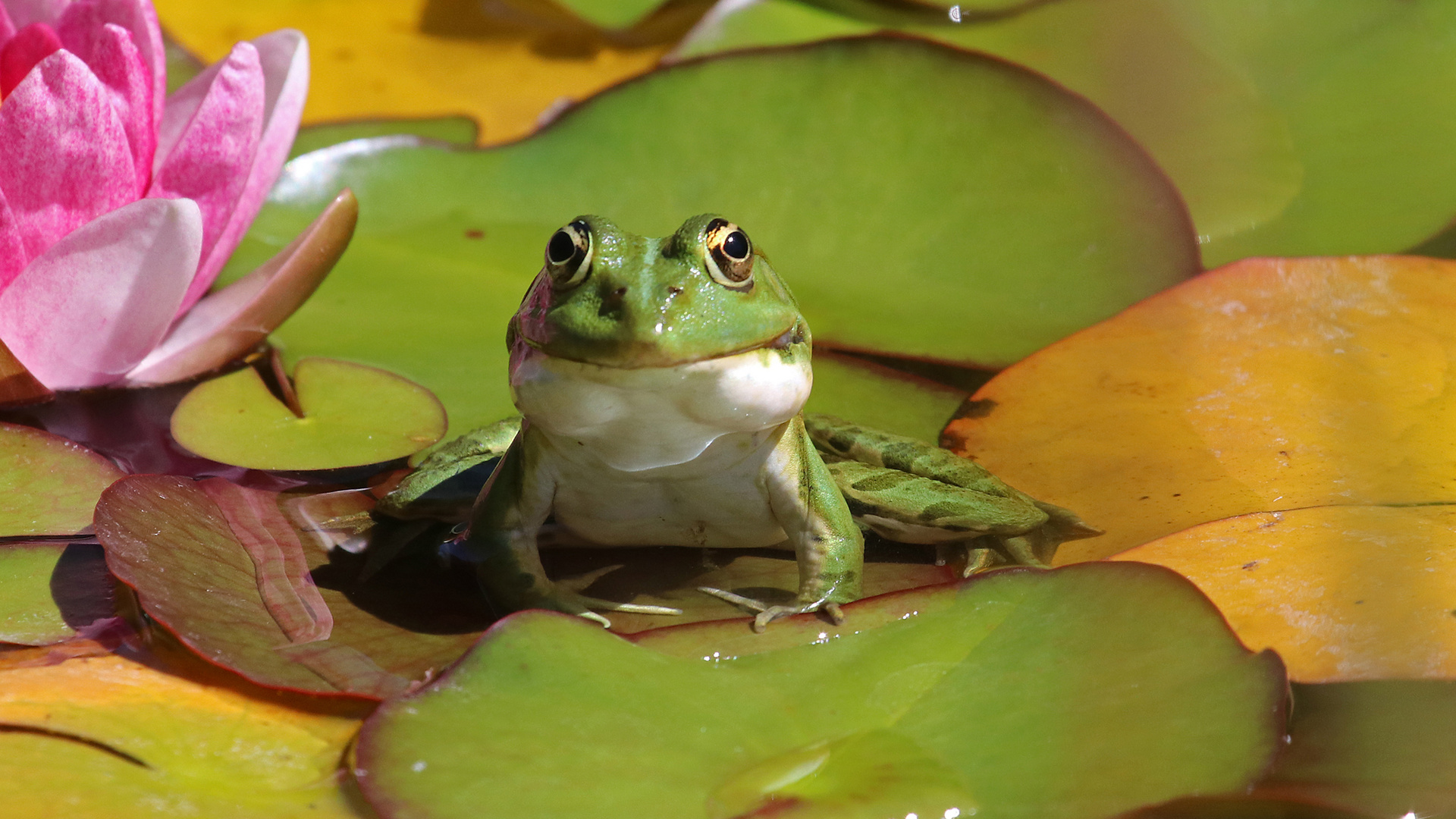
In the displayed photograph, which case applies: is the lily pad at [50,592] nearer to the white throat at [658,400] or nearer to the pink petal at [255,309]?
the pink petal at [255,309]

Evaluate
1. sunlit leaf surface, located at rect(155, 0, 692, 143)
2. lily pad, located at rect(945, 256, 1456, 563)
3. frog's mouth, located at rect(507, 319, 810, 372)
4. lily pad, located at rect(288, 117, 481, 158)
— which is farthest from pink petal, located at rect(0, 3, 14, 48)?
lily pad, located at rect(945, 256, 1456, 563)

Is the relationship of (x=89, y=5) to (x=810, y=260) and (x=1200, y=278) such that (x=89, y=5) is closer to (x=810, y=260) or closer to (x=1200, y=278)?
(x=810, y=260)

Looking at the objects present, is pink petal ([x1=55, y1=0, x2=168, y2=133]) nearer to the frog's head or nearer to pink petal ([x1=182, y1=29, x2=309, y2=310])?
pink petal ([x1=182, y1=29, x2=309, y2=310])

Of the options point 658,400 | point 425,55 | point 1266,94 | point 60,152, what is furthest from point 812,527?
point 425,55

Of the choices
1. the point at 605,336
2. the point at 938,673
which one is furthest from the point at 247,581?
the point at 938,673

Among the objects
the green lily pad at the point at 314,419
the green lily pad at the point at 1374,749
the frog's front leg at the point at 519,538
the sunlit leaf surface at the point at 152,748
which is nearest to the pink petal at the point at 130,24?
the green lily pad at the point at 314,419

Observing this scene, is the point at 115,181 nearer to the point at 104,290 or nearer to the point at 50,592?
the point at 104,290
